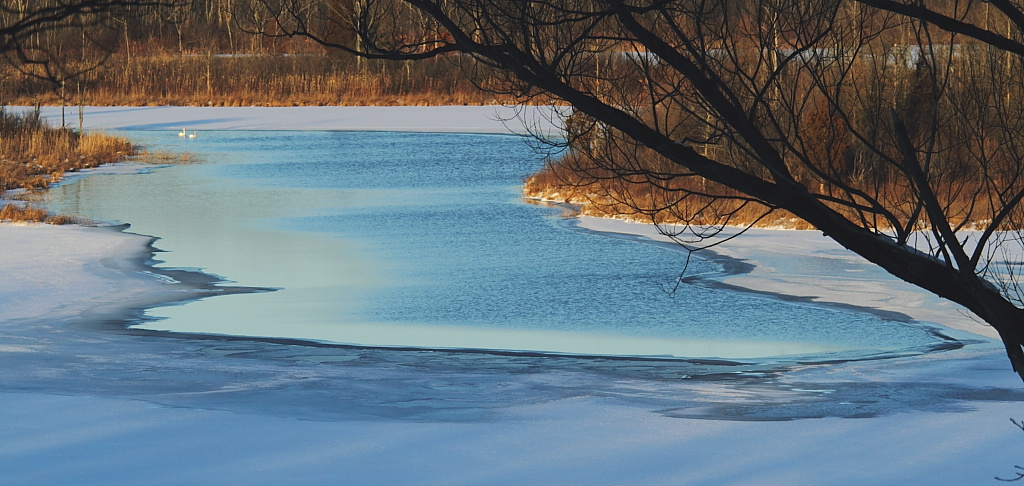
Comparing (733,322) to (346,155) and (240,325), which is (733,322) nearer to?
(240,325)

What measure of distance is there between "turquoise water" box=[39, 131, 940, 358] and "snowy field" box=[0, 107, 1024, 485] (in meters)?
0.84

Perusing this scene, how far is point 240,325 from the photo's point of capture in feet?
32.5

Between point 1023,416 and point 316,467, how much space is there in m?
3.73

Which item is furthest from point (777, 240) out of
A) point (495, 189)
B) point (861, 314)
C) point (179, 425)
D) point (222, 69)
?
point (222, 69)

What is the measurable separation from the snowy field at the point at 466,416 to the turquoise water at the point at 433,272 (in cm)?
84

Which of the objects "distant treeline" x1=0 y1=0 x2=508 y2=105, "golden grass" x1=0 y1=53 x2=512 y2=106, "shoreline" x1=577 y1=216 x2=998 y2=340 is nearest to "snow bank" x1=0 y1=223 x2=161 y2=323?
"shoreline" x1=577 y1=216 x2=998 y2=340

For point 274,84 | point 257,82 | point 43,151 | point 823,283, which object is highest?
point 257,82

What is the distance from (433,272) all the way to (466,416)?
634cm

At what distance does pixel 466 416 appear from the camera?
6508 millimetres

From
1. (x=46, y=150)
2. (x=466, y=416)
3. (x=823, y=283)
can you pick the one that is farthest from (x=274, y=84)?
(x=466, y=416)

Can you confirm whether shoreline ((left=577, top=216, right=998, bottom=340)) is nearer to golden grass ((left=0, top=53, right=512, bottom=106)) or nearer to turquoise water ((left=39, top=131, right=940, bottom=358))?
turquoise water ((left=39, top=131, right=940, bottom=358))

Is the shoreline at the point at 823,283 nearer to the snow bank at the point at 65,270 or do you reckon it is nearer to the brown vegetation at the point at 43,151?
the snow bank at the point at 65,270

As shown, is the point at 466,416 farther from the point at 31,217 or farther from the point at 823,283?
the point at 31,217

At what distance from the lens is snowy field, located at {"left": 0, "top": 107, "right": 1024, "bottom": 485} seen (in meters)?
5.40
